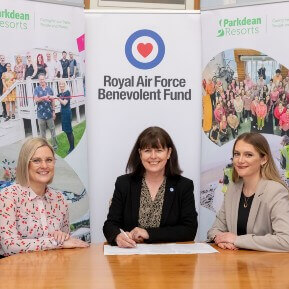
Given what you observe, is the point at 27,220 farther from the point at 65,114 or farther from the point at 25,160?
the point at 65,114

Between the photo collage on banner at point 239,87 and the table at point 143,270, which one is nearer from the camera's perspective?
the table at point 143,270

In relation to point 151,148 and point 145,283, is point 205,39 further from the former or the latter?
point 145,283

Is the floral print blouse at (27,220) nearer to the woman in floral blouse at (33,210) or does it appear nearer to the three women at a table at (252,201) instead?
the woman in floral blouse at (33,210)

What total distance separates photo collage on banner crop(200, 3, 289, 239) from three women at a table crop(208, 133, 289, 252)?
3.82ft

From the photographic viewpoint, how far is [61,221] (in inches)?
121

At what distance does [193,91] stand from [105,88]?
67 centimetres

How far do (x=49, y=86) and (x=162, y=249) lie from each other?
6.28 ft

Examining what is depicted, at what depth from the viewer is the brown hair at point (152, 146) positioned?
3.21 metres

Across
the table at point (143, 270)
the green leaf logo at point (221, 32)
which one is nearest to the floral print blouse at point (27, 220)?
the table at point (143, 270)

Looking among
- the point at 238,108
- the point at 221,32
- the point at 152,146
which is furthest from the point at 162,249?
the point at 221,32

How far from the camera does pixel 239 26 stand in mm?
4234

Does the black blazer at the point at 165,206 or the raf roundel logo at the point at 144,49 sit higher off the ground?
the raf roundel logo at the point at 144,49

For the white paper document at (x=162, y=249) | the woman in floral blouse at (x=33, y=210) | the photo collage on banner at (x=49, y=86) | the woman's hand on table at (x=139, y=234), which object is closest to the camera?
the white paper document at (x=162, y=249)

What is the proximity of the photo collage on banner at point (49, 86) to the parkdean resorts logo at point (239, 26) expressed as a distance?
1.09 metres
